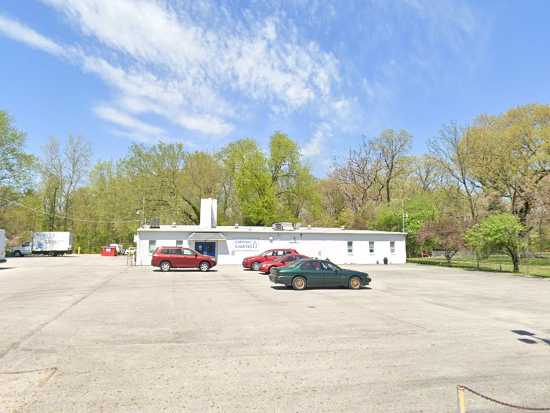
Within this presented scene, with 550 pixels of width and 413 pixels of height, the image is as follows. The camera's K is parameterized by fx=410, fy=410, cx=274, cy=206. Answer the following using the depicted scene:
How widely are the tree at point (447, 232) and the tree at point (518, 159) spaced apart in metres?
4.54

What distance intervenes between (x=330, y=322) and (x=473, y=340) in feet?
11.0

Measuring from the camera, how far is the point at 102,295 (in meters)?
15.3

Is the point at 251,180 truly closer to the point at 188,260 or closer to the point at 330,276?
the point at 188,260

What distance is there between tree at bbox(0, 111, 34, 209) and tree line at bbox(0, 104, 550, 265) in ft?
0.37

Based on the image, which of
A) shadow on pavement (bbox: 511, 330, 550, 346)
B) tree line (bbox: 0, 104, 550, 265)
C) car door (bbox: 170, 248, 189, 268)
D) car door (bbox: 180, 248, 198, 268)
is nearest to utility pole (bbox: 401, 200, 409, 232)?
tree line (bbox: 0, 104, 550, 265)

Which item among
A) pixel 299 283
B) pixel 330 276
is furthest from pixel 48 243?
pixel 330 276

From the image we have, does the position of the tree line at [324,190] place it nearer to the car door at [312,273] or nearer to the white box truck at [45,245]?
the white box truck at [45,245]

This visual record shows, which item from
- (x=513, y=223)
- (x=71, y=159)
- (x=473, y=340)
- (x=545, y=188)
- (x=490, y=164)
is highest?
(x=71, y=159)

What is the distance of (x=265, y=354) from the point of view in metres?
7.43

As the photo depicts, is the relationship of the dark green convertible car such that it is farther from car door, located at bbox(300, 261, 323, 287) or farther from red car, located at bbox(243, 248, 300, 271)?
red car, located at bbox(243, 248, 300, 271)

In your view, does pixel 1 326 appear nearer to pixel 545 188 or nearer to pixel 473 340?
pixel 473 340

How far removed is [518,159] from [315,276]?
2794cm

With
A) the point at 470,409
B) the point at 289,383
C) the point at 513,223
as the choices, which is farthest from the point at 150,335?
the point at 513,223

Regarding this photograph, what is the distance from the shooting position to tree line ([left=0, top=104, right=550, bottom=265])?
3625 centimetres
